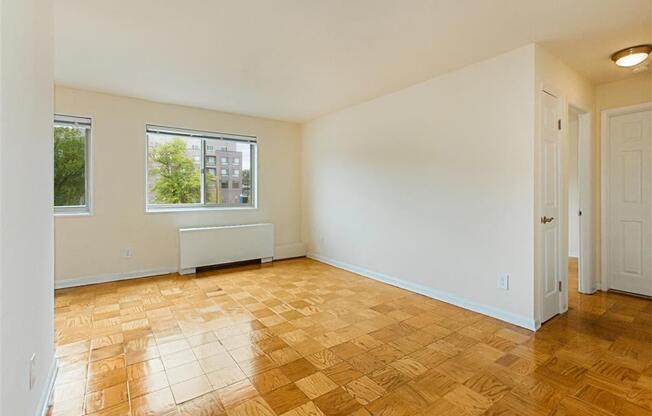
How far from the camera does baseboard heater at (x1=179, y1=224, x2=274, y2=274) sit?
436 centimetres

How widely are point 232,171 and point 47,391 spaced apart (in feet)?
12.3

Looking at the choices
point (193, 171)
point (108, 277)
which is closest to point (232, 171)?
point (193, 171)

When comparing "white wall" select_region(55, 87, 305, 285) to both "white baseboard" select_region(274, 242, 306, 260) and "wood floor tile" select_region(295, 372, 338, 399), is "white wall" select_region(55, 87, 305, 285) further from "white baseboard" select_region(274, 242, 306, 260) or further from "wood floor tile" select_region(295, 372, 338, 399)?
"wood floor tile" select_region(295, 372, 338, 399)

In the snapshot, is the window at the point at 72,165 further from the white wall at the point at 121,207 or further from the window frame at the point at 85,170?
the white wall at the point at 121,207

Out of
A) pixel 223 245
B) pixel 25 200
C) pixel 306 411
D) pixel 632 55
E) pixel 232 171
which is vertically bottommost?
pixel 306 411

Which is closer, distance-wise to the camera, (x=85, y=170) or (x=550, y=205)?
(x=550, y=205)

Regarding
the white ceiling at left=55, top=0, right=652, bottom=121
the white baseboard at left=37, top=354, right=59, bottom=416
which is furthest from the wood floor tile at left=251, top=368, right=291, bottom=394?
the white ceiling at left=55, top=0, right=652, bottom=121

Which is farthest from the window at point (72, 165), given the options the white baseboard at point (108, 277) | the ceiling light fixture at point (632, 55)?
the ceiling light fixture at point (632, 55)

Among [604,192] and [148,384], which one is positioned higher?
[604,192]

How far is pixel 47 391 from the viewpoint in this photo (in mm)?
Answer: 1693

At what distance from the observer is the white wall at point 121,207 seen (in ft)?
12.4

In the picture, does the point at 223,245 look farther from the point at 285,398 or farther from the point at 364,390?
the point at 364,390

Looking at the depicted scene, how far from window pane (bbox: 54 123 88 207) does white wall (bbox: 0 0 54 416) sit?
246 centimetres

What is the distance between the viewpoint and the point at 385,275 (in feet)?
13.2
